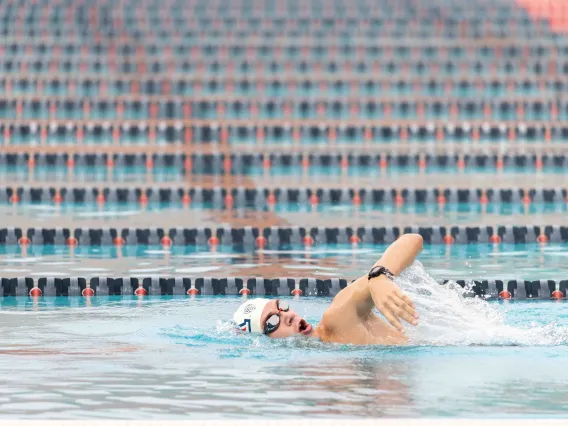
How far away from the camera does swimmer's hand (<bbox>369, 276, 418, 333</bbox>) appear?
574cm

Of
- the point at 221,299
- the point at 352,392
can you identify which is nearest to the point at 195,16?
the point at 221,299

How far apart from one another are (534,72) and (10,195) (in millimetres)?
7065

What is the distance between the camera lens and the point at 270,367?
21.6 feet

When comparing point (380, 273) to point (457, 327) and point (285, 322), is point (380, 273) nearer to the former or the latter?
point (285, 322)

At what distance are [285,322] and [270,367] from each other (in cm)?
21

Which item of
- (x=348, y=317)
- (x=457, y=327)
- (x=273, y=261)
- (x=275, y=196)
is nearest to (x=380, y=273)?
(x=348, y=317)

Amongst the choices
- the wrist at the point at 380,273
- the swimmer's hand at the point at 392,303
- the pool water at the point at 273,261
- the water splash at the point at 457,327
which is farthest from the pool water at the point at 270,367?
the pool water at the point at 273,261

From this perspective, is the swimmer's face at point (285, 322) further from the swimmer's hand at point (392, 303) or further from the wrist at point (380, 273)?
the swimmer's hand at point (392, 303)

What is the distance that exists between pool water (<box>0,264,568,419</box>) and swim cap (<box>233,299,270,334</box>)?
17 cm

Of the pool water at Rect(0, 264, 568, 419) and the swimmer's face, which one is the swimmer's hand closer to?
the pool water at Rect(0, 264, 568, 419)

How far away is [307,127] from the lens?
1548 cm

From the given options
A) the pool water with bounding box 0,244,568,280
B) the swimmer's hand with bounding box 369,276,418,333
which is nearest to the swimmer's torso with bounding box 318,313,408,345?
the swimmer's hand with bounding box 369,276,418,333

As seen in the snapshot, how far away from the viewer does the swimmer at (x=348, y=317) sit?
6.32m

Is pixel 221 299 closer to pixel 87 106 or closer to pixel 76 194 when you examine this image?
pixel 76 194
